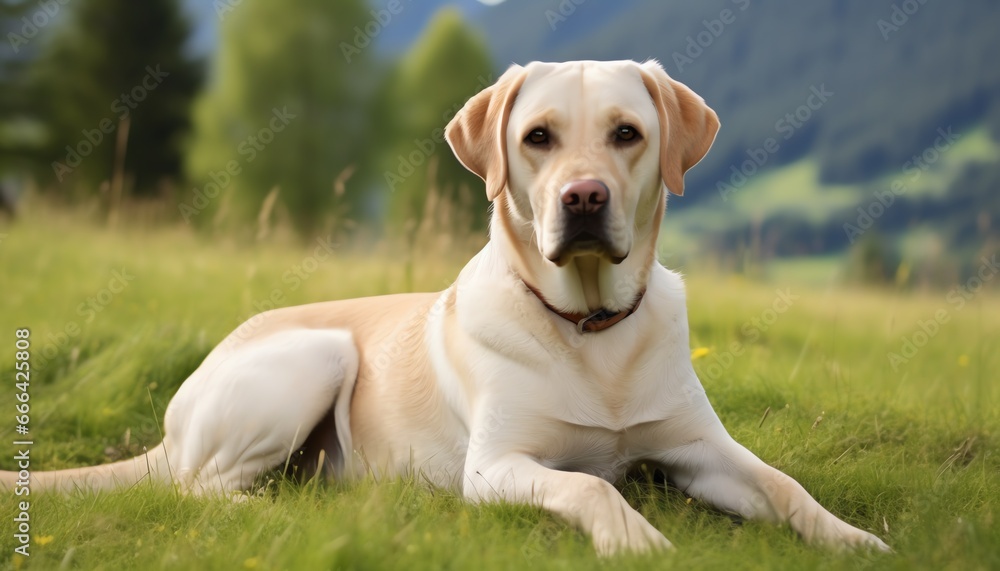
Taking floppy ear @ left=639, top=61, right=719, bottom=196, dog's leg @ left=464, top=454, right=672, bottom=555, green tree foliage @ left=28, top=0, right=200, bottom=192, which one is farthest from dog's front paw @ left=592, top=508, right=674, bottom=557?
green tree foliage @ left=28, top=0, right=200, bottom=192

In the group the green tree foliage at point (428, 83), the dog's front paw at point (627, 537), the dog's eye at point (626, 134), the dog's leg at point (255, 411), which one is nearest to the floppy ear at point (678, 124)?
the dog's eye at point (626, 134)

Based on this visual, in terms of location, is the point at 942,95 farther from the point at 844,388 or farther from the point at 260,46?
the point at 844,388

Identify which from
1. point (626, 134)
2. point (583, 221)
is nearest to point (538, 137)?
point (626, 134)

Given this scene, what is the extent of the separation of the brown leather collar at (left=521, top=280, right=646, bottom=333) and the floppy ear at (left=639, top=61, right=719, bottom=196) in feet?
1.64

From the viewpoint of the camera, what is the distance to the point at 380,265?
26.9 feet

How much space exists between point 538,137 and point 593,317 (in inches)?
27.8

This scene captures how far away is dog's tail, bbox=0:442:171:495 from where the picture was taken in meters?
3.65

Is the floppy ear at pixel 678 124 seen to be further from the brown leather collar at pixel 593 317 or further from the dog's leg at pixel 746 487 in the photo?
the dog's leg at pixel 746 487

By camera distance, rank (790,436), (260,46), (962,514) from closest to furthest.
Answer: (962,514), (790,436), (260,46)

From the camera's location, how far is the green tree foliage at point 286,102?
2359 cm

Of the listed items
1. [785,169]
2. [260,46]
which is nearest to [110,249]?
[260,46]

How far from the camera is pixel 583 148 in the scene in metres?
3.17

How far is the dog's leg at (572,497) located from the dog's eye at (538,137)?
1138 mm

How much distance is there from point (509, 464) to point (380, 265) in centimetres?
521
